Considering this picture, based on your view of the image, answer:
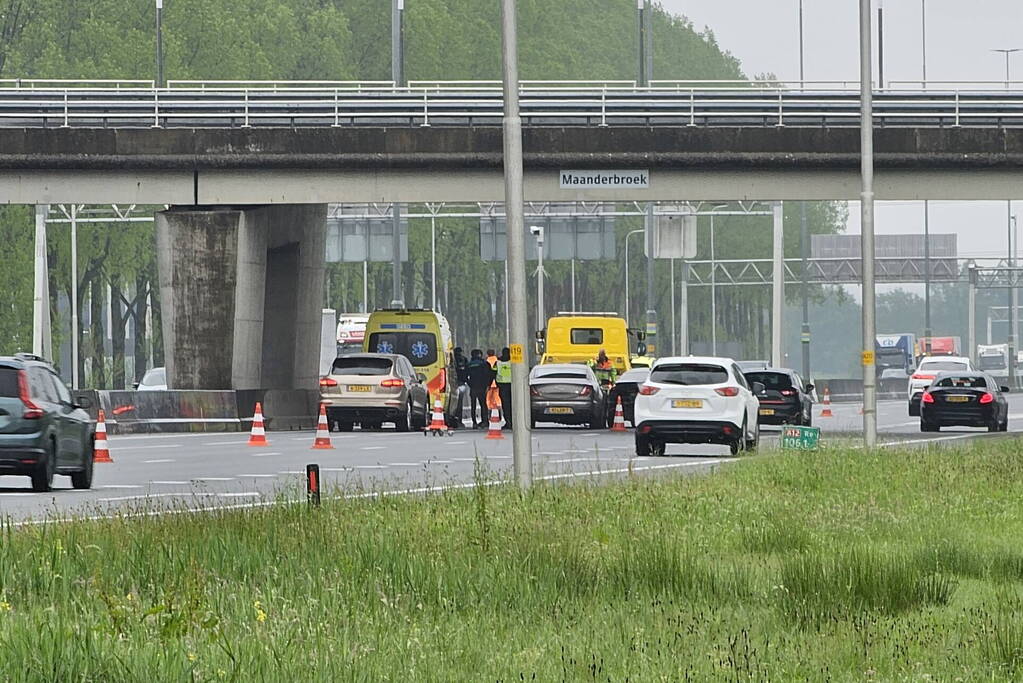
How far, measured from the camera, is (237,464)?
31359mm

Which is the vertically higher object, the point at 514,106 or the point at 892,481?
the point at 514,106

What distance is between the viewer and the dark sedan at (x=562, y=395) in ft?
160

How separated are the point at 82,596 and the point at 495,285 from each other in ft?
334

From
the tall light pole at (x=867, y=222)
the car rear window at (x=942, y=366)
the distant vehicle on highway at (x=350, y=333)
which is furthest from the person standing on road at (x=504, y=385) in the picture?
the distant vehicle on highway at (x=350, y=333)

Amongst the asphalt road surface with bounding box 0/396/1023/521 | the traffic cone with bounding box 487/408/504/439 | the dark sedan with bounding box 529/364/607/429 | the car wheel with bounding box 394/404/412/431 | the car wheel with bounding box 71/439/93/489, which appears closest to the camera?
the asphalt road surface with bounding box 0/396/1023/521

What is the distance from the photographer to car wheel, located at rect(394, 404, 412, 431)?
1836 inches

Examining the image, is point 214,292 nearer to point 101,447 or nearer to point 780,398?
point 780,398

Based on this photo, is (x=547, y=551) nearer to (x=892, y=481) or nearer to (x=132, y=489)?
(x=892, y=481)

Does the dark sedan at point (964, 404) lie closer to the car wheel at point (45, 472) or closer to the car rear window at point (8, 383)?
the car wheel at point (45, 472)

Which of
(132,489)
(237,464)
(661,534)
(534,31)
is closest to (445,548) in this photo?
(661,534)

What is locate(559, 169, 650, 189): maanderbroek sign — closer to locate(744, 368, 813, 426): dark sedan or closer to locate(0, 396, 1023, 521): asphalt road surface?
locate(744, 368, 813, 426): dark sedan

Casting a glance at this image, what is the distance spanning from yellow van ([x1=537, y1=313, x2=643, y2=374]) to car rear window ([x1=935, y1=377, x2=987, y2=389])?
13170mm

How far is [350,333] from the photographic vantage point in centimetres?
7712

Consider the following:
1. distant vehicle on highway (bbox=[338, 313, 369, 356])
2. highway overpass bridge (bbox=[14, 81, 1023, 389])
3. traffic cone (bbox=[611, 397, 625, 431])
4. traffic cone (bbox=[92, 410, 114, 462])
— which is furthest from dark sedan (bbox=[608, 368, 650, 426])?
distant vehicle on highway (bbox=[338, 313, 369, 356])
